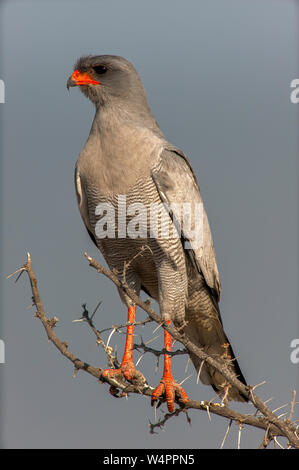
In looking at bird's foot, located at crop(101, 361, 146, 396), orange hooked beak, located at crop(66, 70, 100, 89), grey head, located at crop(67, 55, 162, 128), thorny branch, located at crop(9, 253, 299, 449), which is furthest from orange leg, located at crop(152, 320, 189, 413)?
orange hooked beak, located at crop(66, 70, 100, 89)

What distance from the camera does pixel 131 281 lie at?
5.62 meters

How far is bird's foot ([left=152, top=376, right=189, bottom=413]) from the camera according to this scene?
495 centimetres

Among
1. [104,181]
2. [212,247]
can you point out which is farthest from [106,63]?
[212,247]

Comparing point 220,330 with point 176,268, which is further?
point 220,330

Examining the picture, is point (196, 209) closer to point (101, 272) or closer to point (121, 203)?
point (121, 203)

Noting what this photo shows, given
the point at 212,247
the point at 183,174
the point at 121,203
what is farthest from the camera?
the point at 212,247

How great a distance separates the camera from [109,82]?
18.1 feet

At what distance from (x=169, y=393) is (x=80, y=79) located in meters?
2.95

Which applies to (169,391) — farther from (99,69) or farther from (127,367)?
(99,69)

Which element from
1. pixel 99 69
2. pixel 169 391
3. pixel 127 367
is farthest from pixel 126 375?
pixel 99 69

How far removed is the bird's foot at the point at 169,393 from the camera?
495 cm

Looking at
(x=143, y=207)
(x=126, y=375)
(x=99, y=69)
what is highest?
(x=99, y=69)

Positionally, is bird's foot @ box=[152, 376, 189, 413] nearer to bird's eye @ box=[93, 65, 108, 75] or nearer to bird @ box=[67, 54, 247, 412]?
bird @ box=[67, 54, 247, 412]

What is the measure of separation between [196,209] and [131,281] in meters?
0.92
